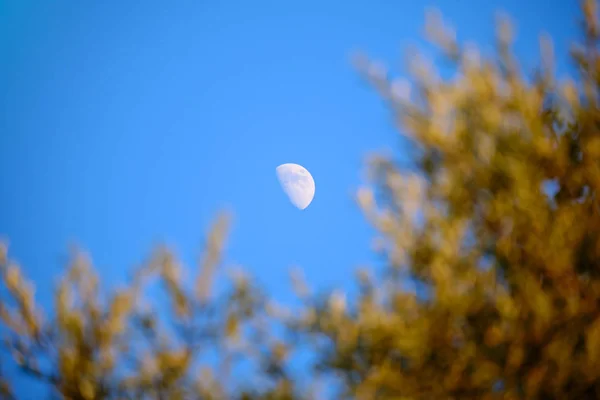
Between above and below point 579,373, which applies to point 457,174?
above

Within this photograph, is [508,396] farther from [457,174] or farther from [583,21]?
[583,21]

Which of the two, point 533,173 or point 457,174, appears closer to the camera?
point 533,173

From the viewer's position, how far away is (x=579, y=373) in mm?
2133

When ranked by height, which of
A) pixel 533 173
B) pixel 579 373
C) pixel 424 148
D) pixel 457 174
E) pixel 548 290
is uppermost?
pixel 424 148

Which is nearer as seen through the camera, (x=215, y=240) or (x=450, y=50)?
(x=450, y=50)

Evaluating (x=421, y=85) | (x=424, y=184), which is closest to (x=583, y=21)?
(x=421, y=85)

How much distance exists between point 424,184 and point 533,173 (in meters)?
0.85

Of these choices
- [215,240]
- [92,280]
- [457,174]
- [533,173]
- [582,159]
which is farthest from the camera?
[215,240]

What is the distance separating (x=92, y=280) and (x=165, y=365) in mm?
1278

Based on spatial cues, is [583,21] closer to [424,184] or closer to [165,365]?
[424,184]

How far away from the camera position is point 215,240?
4691 mm

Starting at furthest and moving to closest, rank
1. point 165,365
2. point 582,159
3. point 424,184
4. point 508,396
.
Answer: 1. point 165,365
2. point 424,184
3. point 582,159
4. point 508,396

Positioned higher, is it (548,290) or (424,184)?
(424,184)

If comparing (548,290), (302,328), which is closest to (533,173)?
(548,290)
